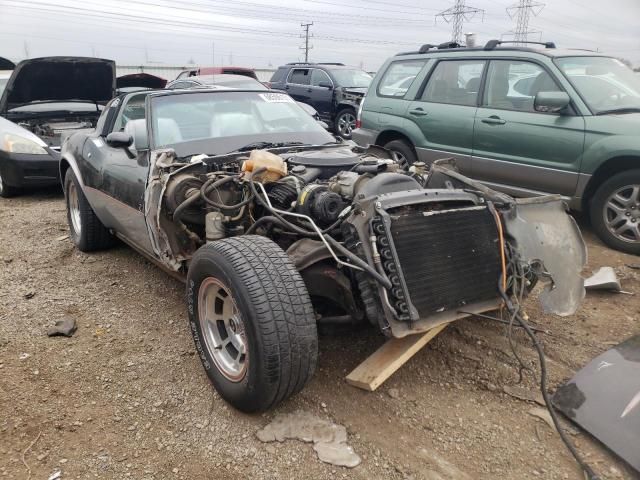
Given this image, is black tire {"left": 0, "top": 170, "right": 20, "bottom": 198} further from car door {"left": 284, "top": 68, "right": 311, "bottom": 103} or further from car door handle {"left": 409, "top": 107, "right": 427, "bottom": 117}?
car door {"left": 284, "top": 68, "right": 311, "bottom": 103}

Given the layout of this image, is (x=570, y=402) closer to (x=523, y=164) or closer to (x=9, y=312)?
(x=523, y=164)

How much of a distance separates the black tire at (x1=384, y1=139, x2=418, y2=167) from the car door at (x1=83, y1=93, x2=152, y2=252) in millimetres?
3244

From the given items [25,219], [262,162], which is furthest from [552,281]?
[25,219]

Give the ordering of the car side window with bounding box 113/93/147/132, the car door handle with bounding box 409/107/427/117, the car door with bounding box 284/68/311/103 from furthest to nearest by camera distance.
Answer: the car door with bounding box 284/68/311/103
the car door handle with bounding box 409/107/427/117
the car side window with bounding box 113/93/147/132

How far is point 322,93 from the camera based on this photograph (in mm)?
12805

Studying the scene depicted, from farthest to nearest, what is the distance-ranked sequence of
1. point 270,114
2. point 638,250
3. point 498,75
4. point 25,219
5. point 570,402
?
point 25,219 → point 498,75 → point 638,250 → point 270,114 → point 570,402

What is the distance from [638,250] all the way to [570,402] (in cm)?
285

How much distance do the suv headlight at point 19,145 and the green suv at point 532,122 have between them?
4449 mm

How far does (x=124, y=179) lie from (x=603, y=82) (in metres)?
4.81

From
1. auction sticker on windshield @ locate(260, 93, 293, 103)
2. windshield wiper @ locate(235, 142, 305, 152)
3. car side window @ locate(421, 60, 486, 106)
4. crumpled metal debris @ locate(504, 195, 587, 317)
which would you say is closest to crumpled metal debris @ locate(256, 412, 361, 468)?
crumpled metal debris @ locate(504, 195, 587, 317)

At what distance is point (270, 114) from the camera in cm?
445

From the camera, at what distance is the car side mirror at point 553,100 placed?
510cm

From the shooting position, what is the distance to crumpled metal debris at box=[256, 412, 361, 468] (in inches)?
95.3

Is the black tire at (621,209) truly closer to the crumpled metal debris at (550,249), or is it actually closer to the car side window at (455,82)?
the car side window at (455,82)
